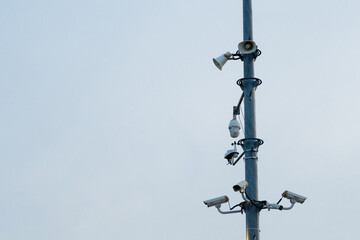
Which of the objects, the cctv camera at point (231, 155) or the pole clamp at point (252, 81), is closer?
the pole clamp at point (252, 81)

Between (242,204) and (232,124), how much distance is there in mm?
1942

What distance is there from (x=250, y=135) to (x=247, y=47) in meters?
1.91

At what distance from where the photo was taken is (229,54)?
15.1 meters

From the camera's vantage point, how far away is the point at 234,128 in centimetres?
1509

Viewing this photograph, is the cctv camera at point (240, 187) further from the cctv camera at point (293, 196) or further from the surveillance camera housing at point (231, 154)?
the surveillance camera housing at point (231, 154)

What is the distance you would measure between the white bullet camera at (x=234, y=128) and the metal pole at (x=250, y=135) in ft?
1.37

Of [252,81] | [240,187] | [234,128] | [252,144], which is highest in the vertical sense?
[252,81]

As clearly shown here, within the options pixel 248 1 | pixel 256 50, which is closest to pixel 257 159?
pixel 256 50

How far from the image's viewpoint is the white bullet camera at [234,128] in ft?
49.5

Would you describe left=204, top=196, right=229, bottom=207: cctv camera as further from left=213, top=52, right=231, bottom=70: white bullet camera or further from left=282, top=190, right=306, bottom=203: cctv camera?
left=213, top=52, right=231, bottom=70: white bullet camera

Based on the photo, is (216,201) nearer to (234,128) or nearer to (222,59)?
(234,128)

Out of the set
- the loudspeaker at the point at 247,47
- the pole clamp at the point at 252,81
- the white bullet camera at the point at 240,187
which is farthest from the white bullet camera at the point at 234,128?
the white bullet camera at the point at 240,187

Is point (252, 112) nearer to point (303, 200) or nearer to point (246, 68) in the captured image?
point (246, 68)

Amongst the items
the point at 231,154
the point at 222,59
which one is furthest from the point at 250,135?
the point at 222,59
